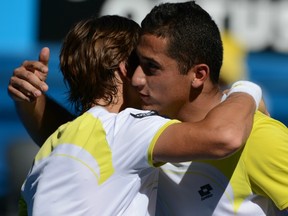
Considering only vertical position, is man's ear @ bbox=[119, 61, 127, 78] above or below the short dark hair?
below

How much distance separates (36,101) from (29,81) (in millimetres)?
247

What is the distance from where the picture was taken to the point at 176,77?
2.56 m

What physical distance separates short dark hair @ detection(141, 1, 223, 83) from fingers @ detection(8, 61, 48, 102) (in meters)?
0.38

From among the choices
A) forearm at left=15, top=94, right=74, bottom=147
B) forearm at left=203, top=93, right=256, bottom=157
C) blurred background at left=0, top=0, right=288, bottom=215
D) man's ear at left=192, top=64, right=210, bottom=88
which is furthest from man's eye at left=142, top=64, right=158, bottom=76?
blurred background at left=0, top=0, right=288, bottom=215

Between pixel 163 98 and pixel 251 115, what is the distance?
298 millimetres

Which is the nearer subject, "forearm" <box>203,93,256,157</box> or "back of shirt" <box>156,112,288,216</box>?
"forearm" <box>203,93,256,157</box>

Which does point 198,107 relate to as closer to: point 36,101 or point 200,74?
point 200,74

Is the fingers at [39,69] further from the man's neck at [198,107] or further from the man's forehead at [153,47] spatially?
the man's neck at [198,107]

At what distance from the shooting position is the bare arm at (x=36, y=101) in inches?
105

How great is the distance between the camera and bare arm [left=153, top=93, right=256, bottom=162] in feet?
7.52

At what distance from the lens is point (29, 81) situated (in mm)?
2678

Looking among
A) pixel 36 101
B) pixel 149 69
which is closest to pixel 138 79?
pixel 149 69

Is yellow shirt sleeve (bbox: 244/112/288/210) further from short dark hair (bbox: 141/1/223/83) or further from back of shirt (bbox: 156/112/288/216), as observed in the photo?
short dark hair (bbox: 141/1/223/83)

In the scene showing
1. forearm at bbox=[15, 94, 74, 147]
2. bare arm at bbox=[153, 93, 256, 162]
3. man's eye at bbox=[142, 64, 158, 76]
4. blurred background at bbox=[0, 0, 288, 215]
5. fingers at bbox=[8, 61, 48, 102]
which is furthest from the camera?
blurred background at bbox=[0, 0, 288, 215]
